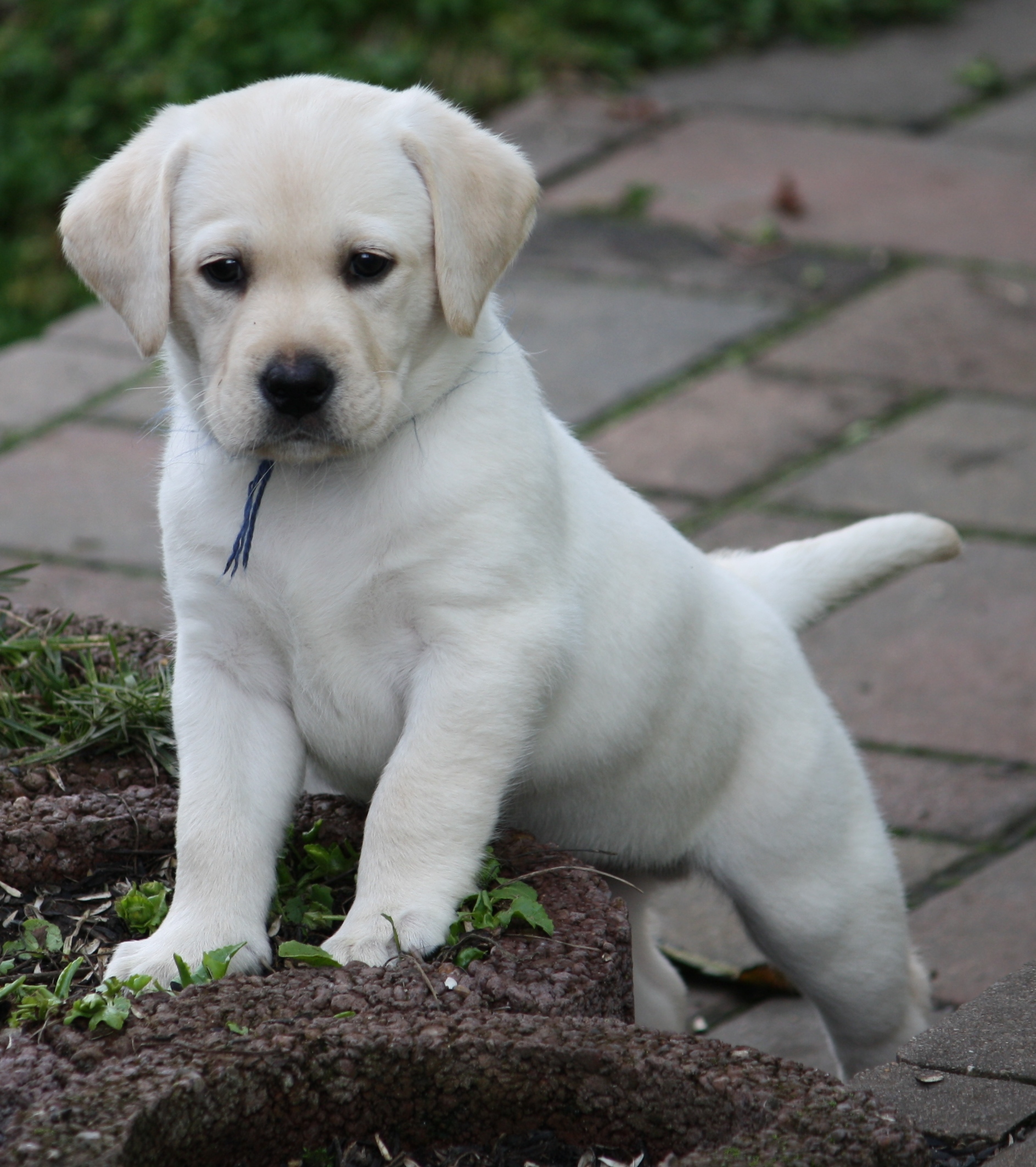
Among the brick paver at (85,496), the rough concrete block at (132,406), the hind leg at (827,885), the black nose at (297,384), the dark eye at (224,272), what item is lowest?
the rough concrete block at (132,406)

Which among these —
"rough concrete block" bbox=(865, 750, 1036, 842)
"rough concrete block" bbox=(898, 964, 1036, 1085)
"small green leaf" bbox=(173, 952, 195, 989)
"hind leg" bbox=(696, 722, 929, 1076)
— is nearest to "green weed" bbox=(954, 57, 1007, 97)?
"rough concrete block" bbox=(865, 750, 1036, 842)

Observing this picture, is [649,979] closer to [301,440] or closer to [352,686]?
[352,686]

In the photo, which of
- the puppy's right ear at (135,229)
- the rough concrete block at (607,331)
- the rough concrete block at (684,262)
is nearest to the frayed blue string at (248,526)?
the puppy's right ear at (135,229)

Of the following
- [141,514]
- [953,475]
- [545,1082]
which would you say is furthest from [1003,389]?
[545,1082]

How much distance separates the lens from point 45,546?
594 centimetres

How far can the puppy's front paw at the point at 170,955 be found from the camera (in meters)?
2.76

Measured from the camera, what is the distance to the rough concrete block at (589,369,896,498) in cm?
619

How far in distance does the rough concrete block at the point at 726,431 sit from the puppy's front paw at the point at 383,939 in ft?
11.5

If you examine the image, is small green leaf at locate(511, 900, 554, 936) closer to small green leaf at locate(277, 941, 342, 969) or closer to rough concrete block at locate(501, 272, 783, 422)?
small green leaf at locate(277, 941, 342, 969)

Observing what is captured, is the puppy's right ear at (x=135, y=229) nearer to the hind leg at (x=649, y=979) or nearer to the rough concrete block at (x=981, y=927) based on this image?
the hind leg at (x=649, y=979)

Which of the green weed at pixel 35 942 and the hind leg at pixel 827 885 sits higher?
the green weed at pixel 35 942

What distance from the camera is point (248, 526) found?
118 inches

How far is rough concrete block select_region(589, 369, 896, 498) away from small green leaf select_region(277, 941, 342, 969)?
3.56 m

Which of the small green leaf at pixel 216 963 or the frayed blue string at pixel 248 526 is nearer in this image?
the small green leaf at pixel 216 963
